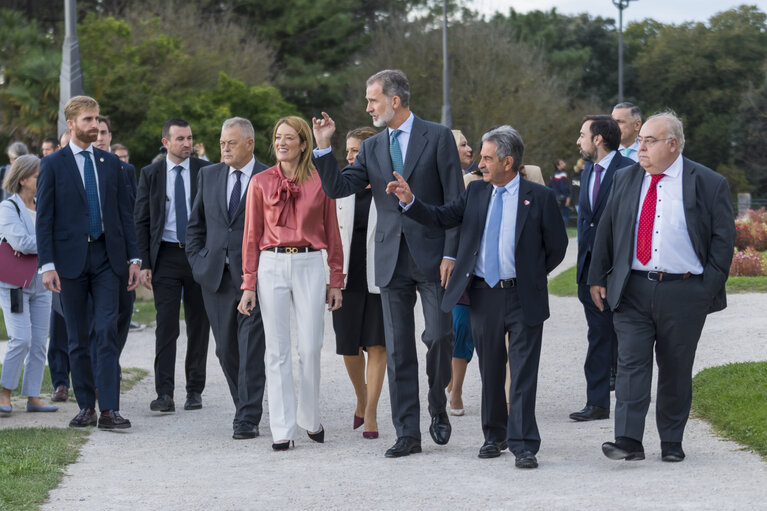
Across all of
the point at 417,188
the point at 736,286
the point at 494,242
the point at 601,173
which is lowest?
the point at 736,286

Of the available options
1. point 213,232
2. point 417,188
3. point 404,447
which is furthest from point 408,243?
point 213,232

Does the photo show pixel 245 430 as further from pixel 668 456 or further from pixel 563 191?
pixel 563 191

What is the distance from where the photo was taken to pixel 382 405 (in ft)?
32.1

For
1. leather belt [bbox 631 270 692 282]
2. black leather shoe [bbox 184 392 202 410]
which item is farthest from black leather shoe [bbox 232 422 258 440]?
leather belt [bbox 631 270 692 282]

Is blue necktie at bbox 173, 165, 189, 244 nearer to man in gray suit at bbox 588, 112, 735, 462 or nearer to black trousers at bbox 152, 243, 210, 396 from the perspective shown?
black trousers at bbox 152, 243, 210, 396

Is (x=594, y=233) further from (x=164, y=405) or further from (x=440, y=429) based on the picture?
(x=164, y=405)

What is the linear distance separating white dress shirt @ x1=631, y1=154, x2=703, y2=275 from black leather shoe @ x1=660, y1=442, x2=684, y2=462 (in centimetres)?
103

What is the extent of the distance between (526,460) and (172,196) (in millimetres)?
4391

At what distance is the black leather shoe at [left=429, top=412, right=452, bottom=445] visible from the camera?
25.0 feet

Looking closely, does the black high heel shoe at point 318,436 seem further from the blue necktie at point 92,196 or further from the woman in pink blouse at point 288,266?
the blue necktie at point 92,196

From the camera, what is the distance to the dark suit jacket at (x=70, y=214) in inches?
343

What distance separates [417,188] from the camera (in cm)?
754

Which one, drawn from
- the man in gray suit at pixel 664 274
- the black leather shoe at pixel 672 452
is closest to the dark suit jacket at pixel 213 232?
the man in gray suit at pixel 664 274

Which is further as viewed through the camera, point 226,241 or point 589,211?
point 589,211
